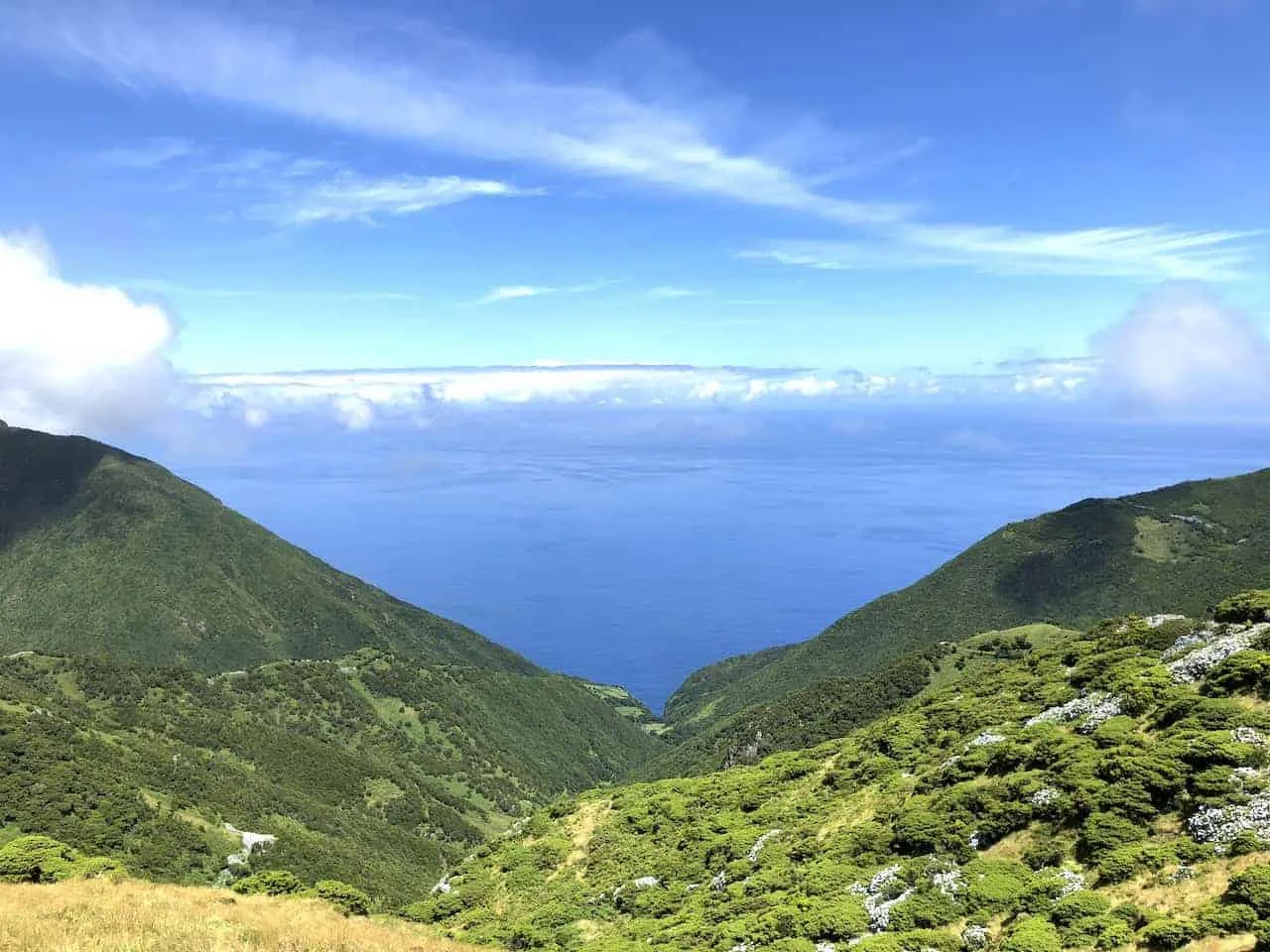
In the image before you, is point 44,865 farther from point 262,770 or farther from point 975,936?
point 262,770

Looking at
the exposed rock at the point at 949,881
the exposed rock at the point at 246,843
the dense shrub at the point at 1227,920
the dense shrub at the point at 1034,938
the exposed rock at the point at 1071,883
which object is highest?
the dense shrub at the point at 1227,920

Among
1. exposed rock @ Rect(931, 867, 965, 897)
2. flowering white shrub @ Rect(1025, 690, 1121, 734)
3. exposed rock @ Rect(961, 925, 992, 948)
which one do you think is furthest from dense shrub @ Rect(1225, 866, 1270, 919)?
flowering white shrub @ Rect(1025, 690, 1121, 734)

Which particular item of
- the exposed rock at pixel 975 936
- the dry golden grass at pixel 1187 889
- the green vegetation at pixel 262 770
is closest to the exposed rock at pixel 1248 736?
the dry golden grass at pixel 1187 889

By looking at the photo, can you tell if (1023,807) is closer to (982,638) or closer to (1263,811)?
(1263,811)

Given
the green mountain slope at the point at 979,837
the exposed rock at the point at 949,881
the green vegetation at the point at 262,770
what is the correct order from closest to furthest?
1. the green mountain slope at the point at 979,837
2. the exposed rock at the point at 949,881
3. the green vegetation at the point at 262,770

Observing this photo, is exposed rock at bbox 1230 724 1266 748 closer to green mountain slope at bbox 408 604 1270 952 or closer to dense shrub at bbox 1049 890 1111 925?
green mountain slope at bbox 408 604 1270 952

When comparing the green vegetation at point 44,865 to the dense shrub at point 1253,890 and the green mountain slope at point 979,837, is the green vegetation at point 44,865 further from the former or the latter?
the dense shrub at point 1253,890

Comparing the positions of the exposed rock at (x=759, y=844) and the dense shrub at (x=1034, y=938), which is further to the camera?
the exposed rock at (x=759, y=844)
